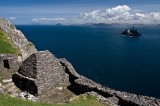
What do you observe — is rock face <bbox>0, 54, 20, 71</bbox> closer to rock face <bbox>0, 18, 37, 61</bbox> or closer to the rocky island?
the rocky island

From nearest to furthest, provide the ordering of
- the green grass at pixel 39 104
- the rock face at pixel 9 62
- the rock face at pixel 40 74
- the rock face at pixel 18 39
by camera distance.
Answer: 1. the green grass at pixel 39 104
2. the rock face at pixel 40 74
3. the rock face at pixel 9 62
4. the rock face at pixel 18 39

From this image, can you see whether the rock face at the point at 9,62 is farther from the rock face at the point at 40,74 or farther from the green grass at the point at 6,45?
the green grass at the point at 6,45

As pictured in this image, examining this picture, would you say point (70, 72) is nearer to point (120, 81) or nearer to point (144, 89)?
point (144, 89)

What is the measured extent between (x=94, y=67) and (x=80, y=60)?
62.5 feet

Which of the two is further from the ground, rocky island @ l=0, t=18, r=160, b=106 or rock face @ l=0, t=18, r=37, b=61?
rock face @ l=0, t=18, r=37, b=61

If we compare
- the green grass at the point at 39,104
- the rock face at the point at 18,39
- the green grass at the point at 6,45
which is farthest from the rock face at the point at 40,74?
the rock face at the point at 18,39

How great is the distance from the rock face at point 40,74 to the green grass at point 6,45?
11.6 m

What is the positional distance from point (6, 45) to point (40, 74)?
17.7 meters

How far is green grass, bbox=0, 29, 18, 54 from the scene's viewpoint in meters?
50.2

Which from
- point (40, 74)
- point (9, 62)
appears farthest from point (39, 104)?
point (9, 62)

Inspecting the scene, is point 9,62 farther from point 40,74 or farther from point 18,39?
point 18,39


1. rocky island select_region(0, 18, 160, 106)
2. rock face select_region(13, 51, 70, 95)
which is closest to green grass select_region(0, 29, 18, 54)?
rocky island select_region(0, 18, 160, 106)

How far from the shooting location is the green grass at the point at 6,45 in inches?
1978

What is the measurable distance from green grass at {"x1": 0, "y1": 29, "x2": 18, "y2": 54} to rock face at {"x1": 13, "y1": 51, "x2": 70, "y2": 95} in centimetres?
1156
